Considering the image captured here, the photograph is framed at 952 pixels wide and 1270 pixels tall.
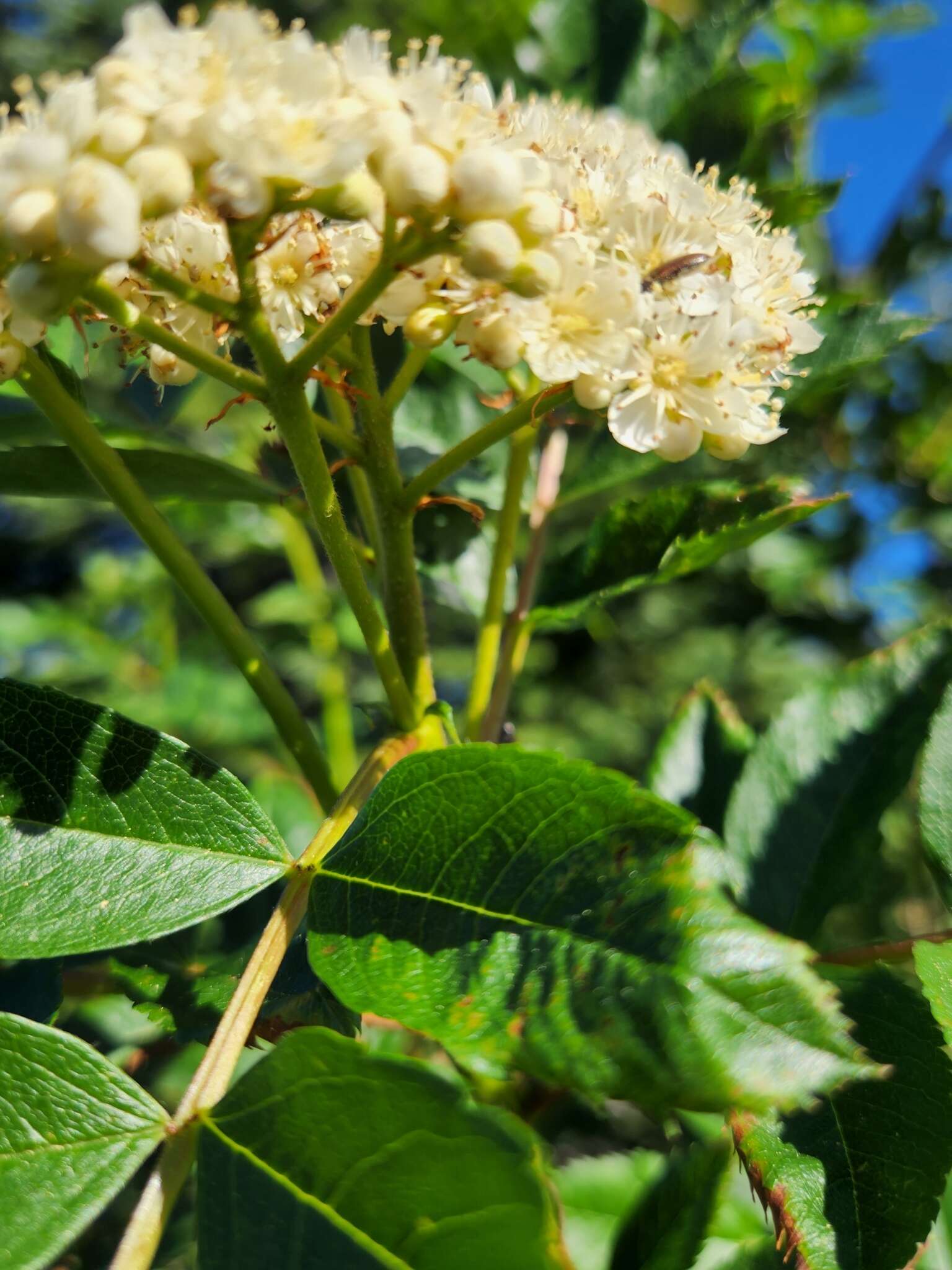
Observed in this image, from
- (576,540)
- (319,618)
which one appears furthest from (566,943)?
(319,618)

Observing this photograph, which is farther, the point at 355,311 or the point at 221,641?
the point at 221,641

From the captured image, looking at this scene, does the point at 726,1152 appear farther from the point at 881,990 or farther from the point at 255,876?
the point at 255,876

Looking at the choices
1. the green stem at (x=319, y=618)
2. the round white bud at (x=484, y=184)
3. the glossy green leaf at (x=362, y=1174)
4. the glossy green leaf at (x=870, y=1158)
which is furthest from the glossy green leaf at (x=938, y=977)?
the green stem at (x=319, y=618)

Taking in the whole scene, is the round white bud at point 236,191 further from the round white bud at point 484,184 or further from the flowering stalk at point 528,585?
the flowering stalk at point 528,585

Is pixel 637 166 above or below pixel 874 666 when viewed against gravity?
above

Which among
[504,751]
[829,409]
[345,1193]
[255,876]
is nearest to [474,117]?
[504,751]

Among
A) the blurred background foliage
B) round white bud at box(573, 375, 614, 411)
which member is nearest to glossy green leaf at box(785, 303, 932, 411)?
the blurred background foliage

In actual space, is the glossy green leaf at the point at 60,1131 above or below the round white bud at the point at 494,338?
below
